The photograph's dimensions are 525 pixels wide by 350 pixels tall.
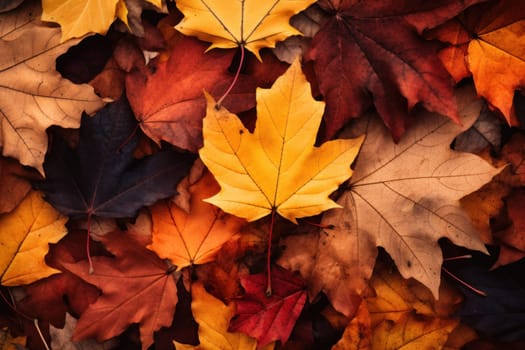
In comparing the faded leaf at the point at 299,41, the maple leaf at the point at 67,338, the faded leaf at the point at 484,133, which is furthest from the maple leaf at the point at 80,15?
the faded leaf at the point at 484,133

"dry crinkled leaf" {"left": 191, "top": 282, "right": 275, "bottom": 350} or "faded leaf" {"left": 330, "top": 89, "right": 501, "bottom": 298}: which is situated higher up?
"faded leaf" {"left": 330, "top": 89, "right": 501, "bottom": 298}

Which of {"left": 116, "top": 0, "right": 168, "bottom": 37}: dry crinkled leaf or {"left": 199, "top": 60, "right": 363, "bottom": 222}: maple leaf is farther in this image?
{"left": 116, "top": 0, "right": 168, "bottom": 37}: dry crinkled leaf

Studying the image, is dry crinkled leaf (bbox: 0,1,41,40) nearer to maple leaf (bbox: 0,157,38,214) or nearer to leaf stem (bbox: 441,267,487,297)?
maple leaf (bbox: 0,157,38,214)

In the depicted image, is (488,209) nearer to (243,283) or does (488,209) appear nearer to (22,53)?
(243,283)

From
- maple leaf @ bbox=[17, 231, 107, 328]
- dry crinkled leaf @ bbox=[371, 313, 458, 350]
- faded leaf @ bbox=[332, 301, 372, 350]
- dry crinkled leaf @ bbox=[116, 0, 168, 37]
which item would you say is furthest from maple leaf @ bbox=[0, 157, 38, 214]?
dry crinkled leaf @ bbox=[371, 313, 458, 350]

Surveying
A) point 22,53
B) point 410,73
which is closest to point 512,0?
point 410,73

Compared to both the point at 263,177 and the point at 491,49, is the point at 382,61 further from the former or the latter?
the point at 263,177

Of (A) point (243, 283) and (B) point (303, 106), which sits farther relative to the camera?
(A) point (243, 283)
